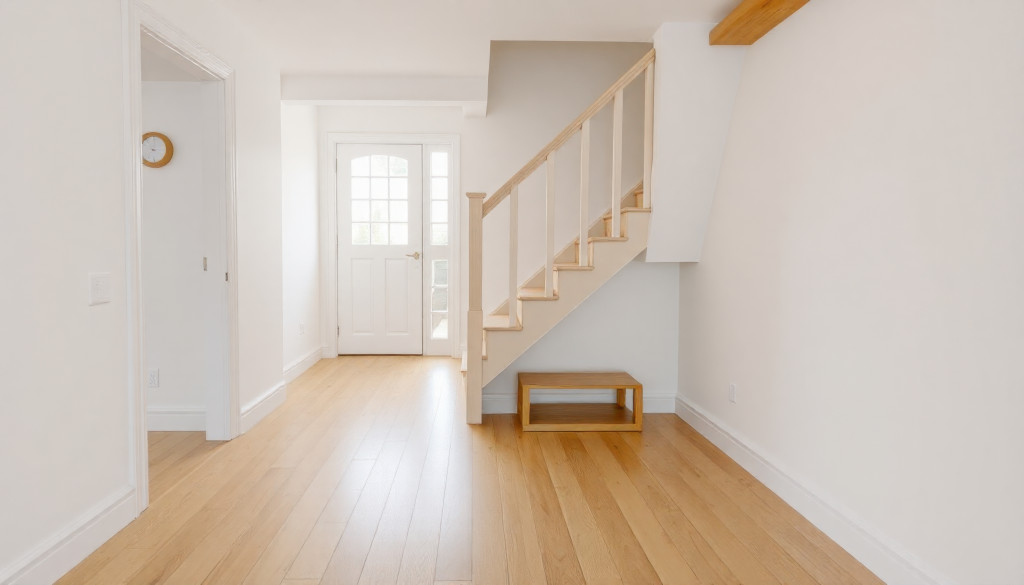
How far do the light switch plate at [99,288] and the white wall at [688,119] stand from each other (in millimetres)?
2828

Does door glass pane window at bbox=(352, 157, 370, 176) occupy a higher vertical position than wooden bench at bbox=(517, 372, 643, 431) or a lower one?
higher

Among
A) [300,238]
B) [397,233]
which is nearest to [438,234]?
[397,233]

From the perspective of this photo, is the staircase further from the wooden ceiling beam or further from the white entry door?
the white entry door

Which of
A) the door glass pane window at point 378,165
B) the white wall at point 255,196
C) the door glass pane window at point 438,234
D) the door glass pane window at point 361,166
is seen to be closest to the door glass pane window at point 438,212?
the door glass pane window at point 438,234

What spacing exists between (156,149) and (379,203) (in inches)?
114

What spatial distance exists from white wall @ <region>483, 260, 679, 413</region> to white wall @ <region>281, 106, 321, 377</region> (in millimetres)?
2140

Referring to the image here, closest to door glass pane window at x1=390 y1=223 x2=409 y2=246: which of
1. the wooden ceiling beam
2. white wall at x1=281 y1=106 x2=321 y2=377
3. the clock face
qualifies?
white wall at x1=281 y1=106 x2=321 y2=377

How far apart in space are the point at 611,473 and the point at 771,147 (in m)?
1.81

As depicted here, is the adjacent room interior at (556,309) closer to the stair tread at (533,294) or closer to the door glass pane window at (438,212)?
the stair tread at (533,294)

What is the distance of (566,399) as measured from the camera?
458cm

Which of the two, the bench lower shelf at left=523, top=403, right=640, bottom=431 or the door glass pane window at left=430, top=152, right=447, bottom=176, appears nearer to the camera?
the bench lower shelf at left=523, top=403, right=640, bottom=431

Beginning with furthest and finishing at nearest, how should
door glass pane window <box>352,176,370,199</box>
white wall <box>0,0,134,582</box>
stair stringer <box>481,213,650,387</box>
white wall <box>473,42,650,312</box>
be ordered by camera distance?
door glass pane window <box>352,176,370,199</box>
white wall <box>473,42,650,312</box>
stair stringer <box>481,213,650,387</box>
white wall <box>0,0,134,582</box>

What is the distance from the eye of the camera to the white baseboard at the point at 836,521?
2.08m

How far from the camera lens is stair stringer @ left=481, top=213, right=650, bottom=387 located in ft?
13.0
